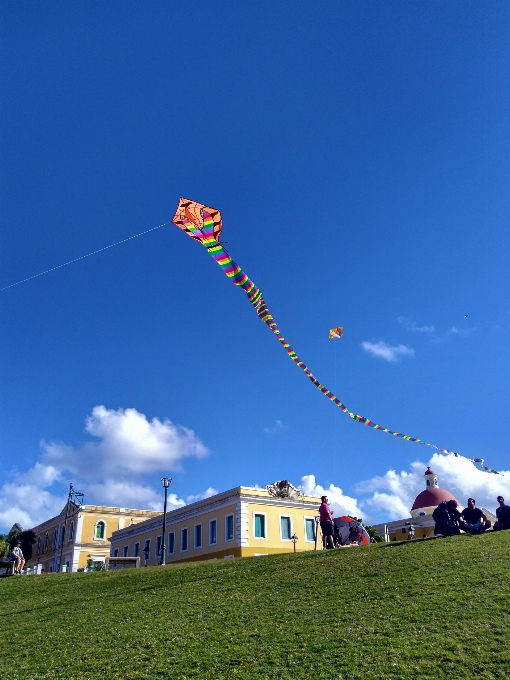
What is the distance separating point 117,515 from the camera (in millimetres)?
72312

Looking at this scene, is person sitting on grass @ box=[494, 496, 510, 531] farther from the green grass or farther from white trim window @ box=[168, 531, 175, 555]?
white trim window @ box=[168, 531, 175, 555]

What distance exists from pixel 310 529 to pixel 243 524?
6.85 meters

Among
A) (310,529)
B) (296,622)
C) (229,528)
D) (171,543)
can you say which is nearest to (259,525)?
(229,528)

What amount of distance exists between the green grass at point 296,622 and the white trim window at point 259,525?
26.6 m

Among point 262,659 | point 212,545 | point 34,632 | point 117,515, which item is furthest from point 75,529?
point 262,659

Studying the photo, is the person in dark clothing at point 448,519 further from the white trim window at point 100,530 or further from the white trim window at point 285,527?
the white trim window at point 100,530

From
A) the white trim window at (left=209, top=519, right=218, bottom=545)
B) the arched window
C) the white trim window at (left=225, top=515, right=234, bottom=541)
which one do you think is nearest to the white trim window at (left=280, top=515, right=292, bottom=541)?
the white trim window at (left=225, top=515, right=234, bottom=541)

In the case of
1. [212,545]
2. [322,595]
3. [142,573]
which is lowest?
[322,595]

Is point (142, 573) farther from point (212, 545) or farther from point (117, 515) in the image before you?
point (117, 515)

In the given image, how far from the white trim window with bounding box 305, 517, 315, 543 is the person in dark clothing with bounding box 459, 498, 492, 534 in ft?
95.1

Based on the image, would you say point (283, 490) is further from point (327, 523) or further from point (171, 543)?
point (327, 523)

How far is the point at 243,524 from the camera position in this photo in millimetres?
46031

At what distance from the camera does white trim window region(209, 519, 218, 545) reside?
48.2 m

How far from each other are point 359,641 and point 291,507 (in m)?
38.8
